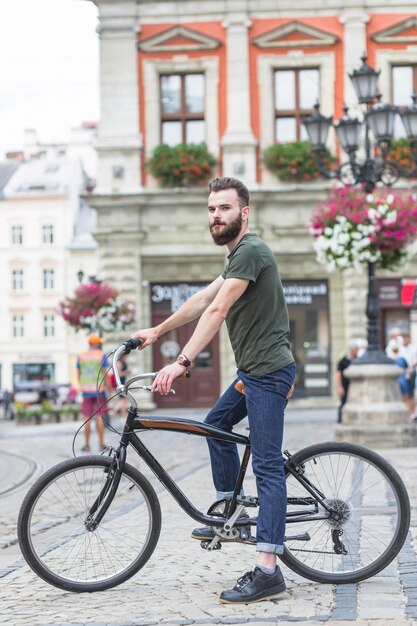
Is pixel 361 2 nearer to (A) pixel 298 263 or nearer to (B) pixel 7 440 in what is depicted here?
(A) pixel 298 263

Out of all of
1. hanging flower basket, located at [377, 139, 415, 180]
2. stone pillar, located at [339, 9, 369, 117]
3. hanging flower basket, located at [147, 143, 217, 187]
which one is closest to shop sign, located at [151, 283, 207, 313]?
hanging flower basket, located at [147, 143, 217, 187]

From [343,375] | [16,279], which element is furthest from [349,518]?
[16,279]

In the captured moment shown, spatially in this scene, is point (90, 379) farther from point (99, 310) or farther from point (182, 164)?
point (182, 164)

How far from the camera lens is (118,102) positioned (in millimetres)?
29188

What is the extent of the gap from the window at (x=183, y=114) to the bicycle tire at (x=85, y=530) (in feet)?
79.5

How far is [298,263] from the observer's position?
2897cm

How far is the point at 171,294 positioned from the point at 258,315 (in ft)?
78.2

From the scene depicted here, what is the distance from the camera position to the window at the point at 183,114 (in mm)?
29391

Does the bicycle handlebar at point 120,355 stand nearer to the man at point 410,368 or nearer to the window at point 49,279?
the man at point 410,368

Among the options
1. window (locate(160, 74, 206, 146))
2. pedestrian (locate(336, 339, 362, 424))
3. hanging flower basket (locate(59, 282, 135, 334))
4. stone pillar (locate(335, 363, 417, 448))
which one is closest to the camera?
stone pillar (locate(335, 363, 417, 448))

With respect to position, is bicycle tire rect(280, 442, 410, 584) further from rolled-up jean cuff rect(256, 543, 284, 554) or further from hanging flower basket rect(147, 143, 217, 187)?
hanging flower basket rect(147, 143, 217, 187)

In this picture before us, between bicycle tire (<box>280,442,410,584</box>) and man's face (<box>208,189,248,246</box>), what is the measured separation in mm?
1052

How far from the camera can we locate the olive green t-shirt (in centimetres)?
529

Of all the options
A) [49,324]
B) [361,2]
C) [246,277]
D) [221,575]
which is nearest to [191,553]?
[221,575]
